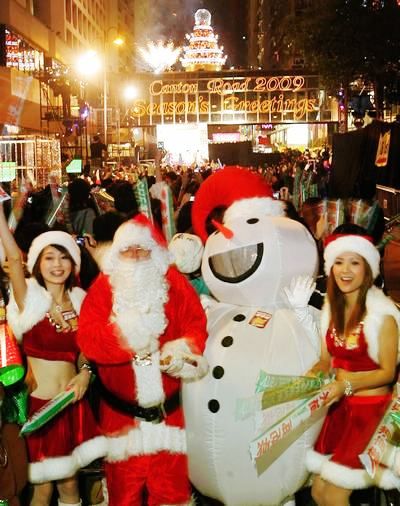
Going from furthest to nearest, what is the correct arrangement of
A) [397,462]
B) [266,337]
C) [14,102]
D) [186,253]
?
[14,102] < [186,253] < [266,337] < [397,462]

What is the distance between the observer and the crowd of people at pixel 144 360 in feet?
13.2

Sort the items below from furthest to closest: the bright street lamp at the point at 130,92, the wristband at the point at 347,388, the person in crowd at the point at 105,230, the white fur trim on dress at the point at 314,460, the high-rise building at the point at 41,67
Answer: the bright street lamp at the point at 130,92 < the high-rise building at the point at 41,67 < the person in crowd at the point at 105,230 < the white fur trim on dress at the point at 314,460 < the wristband at the point at 347,388

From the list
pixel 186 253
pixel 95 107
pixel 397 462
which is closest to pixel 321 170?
pixel 186 253

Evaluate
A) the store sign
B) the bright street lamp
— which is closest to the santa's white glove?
the store sign

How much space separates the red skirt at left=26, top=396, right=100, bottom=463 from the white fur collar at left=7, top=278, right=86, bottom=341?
437mm

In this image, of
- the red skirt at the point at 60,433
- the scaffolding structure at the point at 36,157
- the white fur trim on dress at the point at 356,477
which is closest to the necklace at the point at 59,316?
the red skirt at the point at 60,433

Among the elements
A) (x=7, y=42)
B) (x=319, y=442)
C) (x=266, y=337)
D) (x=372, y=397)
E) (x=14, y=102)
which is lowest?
(x=319, y=442)

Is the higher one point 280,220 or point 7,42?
point 7,42

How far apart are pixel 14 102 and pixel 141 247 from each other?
23.5 metres

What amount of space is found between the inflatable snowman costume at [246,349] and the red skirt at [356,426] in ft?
0.55

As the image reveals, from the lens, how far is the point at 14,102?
86.3 ft

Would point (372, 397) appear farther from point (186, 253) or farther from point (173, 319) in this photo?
point (186, 253)

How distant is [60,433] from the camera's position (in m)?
4.38

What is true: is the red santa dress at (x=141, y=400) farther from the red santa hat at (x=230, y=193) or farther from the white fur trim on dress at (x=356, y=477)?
the white fur trim on dress at (x=356, y=477)
